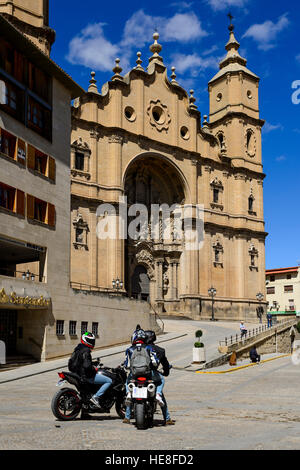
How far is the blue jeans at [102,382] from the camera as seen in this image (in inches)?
436

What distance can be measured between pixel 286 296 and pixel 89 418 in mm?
86390

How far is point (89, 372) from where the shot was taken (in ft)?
36.6

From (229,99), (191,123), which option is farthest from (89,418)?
(229,99)

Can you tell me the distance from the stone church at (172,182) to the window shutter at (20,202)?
19924 mm

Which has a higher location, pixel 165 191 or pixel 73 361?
pixel 165 191

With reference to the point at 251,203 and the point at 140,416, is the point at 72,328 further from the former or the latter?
the point at 251,203

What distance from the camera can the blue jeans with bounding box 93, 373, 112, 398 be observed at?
36.4 ft

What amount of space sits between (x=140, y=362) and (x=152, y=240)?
45111mm

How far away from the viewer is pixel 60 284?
29.6 m

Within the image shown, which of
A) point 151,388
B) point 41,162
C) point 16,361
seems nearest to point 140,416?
point 151,388

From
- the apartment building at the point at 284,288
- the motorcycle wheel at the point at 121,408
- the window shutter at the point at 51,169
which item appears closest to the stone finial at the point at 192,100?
the window shutter at the point at 51,169

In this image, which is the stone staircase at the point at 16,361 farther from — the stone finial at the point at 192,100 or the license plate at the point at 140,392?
the stone finial at the point at 192,100
